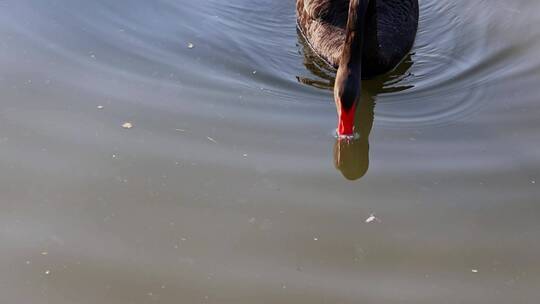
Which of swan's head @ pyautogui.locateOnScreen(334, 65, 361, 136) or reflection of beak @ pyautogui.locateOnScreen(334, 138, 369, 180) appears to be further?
swan's head @ pyautogui.locateOnScreen(334, 65, 361, 136)

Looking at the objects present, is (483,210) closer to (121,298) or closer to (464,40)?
(121,298)

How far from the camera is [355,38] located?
6.20 metres

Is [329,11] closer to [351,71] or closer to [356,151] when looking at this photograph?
[351,71]

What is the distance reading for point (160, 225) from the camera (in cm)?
464

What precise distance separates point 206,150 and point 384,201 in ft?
3.86

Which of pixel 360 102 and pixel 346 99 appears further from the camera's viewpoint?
pixel 360 102

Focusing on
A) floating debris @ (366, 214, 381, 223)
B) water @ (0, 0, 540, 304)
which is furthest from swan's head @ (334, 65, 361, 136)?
floating debris @ (366, 214, 381, 223)

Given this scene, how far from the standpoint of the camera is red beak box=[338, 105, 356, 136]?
18.3 feet

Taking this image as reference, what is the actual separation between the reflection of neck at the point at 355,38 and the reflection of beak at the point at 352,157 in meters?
0.67

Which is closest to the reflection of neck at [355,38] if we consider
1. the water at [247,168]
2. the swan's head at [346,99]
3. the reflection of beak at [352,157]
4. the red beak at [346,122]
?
the swan's head at [346,99]

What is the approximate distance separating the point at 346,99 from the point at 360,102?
0.66 meters

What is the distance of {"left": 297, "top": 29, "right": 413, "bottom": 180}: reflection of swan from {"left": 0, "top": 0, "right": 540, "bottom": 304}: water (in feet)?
0.06

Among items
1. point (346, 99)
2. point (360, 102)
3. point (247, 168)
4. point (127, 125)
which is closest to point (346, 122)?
point (346, 99)

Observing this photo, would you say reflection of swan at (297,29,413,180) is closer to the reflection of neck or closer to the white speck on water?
the reflection of neck
